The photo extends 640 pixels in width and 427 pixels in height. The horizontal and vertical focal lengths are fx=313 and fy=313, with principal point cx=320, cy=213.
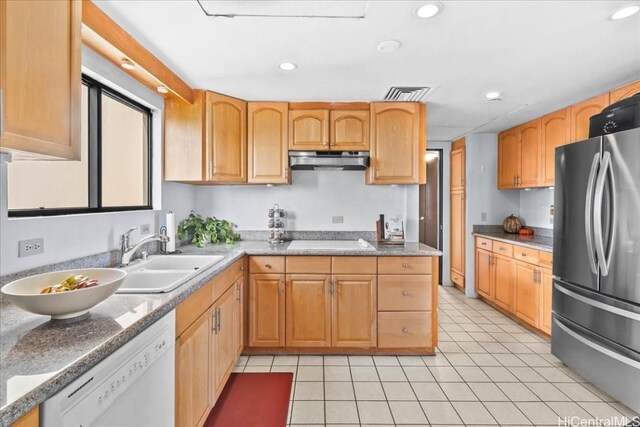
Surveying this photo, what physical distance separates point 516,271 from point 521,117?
171 centimetres

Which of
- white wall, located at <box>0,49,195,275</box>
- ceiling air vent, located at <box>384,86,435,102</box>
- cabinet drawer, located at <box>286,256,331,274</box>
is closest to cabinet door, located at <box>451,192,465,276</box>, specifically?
ceiling air vent, located at <box>384,86,435,102</box>

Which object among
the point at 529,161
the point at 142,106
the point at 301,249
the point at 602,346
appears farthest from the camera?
the point at 529,161

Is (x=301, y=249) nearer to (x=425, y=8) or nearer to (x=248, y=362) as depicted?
(x=248, y=362)

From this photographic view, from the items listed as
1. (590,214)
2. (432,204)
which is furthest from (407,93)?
(432,204)

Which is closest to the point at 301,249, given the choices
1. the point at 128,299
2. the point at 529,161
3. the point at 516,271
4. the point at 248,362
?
the point at 248,362

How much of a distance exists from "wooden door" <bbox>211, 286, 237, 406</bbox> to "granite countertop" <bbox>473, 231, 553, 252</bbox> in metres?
2.84

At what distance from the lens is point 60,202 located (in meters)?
1.70

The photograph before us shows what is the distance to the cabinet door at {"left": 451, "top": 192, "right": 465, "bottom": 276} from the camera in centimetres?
446

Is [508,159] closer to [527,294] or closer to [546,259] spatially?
[546,259]

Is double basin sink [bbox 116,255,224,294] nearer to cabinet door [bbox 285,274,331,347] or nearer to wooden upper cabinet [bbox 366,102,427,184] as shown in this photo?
cabinet door [bbox 285,274,331,347]

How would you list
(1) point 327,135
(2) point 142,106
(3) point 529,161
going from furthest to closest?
(3) point 529,161 → (1) point 327,135 → (2) point 142,106

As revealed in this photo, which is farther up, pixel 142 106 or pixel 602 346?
pixel 142 106

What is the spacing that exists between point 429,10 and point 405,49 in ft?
1.32

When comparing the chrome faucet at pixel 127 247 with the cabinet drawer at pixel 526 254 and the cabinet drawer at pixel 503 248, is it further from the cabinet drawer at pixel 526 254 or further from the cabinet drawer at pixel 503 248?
the cabinet drawer at pixel 503 248
